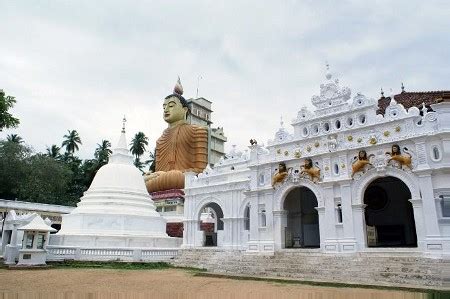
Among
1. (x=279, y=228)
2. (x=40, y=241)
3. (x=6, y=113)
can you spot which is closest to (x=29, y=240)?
(x=40, y=241)

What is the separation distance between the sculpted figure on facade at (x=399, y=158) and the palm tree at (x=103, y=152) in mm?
48719

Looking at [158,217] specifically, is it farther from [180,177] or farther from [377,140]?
[377,140]

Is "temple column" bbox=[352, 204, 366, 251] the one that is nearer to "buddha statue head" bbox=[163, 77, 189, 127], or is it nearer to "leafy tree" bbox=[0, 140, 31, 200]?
"buddha statue head" bbox=[163, 77, 189, 127]

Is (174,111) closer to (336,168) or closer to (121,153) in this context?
(121,153)

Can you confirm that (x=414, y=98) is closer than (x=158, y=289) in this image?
No

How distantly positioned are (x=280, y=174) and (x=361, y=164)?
4.73 m

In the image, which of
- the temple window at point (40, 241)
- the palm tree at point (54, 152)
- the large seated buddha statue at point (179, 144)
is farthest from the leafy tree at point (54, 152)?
the temple window at point (40, 241)

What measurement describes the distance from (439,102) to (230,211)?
14.4m

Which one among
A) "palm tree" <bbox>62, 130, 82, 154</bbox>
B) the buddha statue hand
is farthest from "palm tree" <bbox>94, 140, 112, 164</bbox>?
the buddha statue hand

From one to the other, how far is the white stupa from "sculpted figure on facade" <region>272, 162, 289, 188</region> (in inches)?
409

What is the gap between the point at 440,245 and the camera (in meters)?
15.6

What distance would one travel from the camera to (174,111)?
46312 mm

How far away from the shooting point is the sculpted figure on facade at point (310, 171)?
20219 millimetres

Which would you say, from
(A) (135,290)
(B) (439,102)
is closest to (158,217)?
(A) (135,290)
